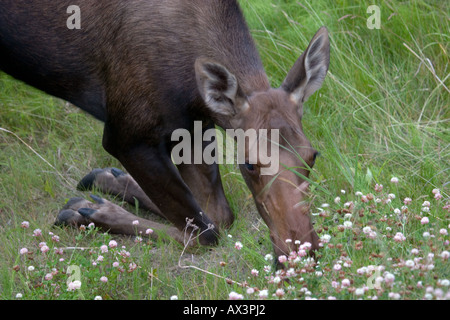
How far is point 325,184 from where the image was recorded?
536cm

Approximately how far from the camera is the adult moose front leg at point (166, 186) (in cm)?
512

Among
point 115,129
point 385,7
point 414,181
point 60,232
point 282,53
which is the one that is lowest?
point 60,232

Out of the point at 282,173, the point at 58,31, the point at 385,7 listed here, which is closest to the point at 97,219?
the point at 58,31

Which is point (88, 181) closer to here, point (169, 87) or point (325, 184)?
point (169, 87)

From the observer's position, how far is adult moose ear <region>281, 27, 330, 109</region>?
4.58 metres

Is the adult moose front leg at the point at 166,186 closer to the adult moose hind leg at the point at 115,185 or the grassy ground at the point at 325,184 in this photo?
the grassy ground at the point at 325,184

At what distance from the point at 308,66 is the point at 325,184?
3.50 feet

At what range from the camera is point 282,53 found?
6629 mm

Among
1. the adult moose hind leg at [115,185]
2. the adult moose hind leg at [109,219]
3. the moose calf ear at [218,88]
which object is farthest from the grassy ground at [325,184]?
the moose calf ear at [218,88]

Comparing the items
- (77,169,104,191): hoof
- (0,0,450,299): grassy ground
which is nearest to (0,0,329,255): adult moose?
(0,0,450,299): grassy ground

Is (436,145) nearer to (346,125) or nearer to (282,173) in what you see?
(346,125)

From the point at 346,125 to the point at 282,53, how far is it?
1.00 metres

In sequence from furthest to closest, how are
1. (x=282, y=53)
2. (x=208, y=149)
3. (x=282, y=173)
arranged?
(x=282, y=53), (x=208, y=149), (x=282, y=173)
